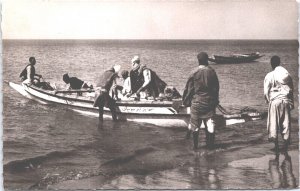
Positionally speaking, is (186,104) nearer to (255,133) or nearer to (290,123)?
(255,133)

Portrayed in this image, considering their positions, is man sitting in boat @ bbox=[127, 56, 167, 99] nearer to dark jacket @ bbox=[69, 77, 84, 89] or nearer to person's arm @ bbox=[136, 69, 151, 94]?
person's arm @ bbox=[136, 69, 151, 94]

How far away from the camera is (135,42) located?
3.55 metres

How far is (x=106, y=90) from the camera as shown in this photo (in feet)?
12.0

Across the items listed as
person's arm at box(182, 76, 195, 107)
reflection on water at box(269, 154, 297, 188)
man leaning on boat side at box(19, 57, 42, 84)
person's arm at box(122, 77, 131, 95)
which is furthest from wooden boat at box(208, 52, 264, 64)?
man leaning on boat side at box(19, 57, 42, 84)

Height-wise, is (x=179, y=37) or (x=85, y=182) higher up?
(x=179, y=37)

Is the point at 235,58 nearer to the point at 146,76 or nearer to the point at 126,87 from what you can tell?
the point at 146,76

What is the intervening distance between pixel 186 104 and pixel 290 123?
794 mm

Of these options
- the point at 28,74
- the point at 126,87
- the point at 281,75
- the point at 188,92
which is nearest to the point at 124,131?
the point at 126,87

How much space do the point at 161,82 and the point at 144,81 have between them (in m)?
0.13

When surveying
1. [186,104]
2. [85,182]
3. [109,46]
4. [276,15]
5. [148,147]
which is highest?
[276,15]

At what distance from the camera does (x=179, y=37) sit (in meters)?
3.58

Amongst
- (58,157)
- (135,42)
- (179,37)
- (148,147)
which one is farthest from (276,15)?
(58,157)

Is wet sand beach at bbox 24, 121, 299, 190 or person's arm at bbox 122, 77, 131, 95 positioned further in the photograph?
person's arm at bbox 122, 77, 131, 95

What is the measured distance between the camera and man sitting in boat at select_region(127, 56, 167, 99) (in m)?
3.59
